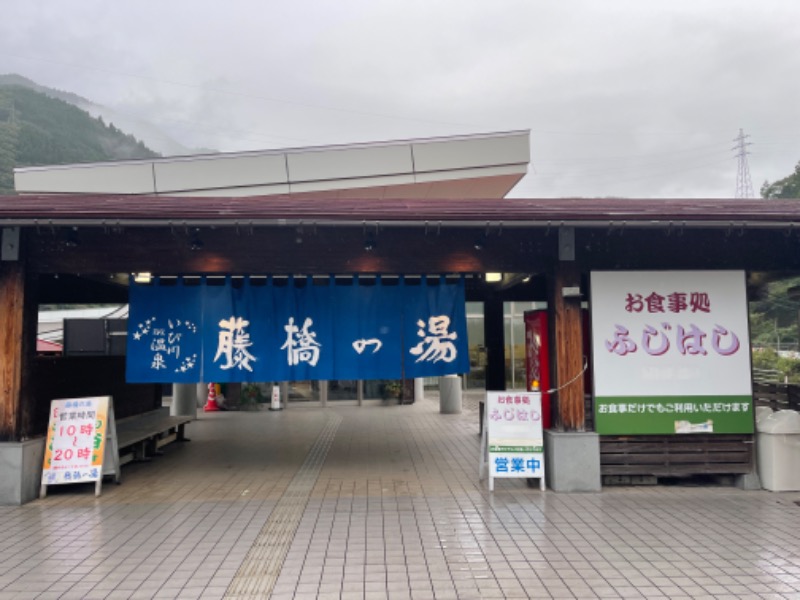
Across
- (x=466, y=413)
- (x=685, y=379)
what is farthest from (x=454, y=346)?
(x=466, y=413)

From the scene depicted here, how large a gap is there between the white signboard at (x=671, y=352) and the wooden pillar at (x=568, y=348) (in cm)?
23

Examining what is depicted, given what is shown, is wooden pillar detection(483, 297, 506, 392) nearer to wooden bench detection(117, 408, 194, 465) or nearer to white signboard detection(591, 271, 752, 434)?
white signboard detection(591, 271, 752, 434)

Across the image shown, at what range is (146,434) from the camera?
10.1m

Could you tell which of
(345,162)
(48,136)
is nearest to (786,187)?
(345,162)

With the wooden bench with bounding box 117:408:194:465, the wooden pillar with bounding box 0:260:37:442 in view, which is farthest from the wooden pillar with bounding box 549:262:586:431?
the wooden pillar with bounding box 0:260:37:442

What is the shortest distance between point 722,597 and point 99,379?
393 inches

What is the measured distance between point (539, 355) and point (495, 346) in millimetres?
3973

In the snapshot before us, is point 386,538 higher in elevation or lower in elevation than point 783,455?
lower

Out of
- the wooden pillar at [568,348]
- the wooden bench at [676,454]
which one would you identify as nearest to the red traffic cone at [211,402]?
the wooden pillar at [568,348]

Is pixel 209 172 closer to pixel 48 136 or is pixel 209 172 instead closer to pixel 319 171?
pixel 319 171

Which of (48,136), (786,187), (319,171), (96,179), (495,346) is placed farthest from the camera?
(48,136)

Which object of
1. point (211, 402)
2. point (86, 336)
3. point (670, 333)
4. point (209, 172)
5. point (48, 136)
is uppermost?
point (48, 136)

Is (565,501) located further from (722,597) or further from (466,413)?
(466,413)

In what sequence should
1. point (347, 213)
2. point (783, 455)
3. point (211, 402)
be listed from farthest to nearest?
1. point (211, 402)
2. point (783, 455)
3. point (347, 213)
